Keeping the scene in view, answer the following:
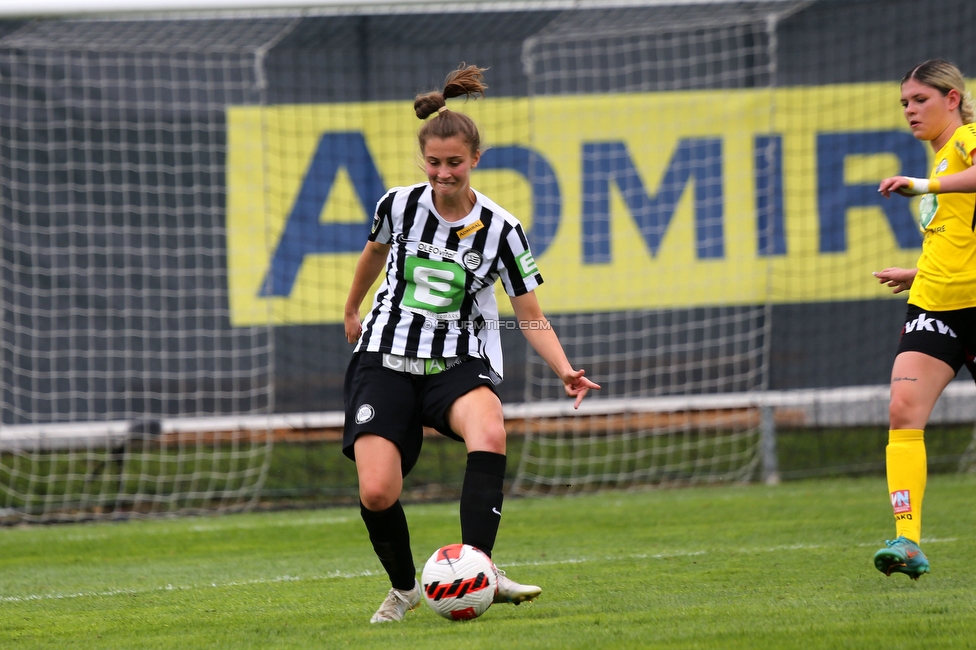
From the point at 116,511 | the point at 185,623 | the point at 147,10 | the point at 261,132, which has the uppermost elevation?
the point at 147,10

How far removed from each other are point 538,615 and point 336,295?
238 inches

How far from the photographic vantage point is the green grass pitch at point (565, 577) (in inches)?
138

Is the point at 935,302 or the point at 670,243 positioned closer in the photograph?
the point at 935,302

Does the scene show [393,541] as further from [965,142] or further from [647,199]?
[647,199]

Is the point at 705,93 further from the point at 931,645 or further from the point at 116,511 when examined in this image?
the point at 931,645

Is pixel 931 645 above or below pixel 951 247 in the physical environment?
below

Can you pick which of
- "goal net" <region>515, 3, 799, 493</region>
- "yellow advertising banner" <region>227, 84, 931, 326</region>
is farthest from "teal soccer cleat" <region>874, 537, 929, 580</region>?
"yellow advertising banner" <region>227, 84, 931, 326</region>

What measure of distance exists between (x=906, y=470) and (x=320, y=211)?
6.34 meters

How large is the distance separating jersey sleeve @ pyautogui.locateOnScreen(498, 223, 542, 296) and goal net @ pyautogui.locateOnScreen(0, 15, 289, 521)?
562 cm

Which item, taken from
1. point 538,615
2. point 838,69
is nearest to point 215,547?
point 538,615

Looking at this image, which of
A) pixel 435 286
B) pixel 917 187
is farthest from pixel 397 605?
pixel 917 187

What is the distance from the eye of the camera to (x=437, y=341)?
3988mm

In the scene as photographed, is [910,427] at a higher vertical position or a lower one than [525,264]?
lower

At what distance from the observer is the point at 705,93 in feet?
31.9
